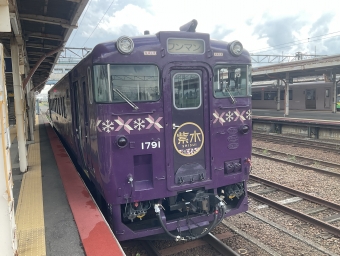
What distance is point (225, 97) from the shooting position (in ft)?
16.5

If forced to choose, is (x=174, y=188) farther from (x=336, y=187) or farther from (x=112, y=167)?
(x=336, y=187)

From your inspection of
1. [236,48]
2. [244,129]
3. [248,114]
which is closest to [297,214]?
[244,129]

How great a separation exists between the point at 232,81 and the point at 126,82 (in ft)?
6.02

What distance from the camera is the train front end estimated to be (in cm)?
430

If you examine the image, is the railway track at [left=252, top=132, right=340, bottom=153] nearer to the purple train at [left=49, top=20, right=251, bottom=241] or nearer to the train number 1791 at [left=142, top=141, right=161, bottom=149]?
the purple train at [left=49, top=20, right=251, bottom=241]

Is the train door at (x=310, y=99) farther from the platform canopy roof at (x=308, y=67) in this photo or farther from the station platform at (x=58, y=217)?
the station platform at (x=58, y=217)

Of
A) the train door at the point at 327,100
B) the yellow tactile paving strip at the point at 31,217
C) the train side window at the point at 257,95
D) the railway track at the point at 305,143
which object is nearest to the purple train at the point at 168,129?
the yellow tactile paving strip at the point at 31,217

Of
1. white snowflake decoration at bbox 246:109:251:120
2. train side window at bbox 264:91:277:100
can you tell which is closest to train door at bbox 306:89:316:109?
train side window at bbox 264:91:277:100

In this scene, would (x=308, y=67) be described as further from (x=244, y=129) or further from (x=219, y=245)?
(x=219, y=245)

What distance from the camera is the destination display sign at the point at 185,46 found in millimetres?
4578

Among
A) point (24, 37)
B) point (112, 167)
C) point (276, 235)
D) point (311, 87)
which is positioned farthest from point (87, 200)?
point (311, 87)

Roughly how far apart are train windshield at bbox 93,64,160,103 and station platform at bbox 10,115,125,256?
1.90m

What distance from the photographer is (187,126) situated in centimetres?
474

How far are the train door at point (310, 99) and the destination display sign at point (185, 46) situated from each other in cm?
2567
